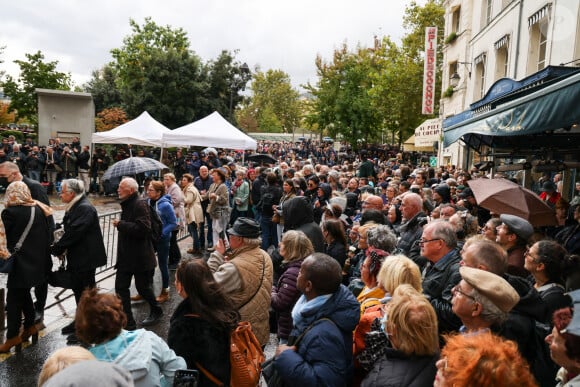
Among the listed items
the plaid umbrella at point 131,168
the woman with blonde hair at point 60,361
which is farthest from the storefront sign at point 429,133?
the woman with blonde hair at point 60,361

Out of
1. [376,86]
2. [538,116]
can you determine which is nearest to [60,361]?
[538,116]

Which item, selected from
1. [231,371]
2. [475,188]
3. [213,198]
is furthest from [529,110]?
[213,198]

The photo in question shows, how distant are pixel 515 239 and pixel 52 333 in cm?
537

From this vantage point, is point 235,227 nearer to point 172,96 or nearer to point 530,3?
→ point 530,3

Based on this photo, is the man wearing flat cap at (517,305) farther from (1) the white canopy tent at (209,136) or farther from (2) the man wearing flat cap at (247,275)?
(1) the white canopy tent at (209,136)

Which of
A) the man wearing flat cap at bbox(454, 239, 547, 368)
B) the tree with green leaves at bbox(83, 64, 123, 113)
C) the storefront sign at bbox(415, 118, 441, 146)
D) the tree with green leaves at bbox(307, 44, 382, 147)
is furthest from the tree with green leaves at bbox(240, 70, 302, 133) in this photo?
the man wearing flat cap at bbox(454, 239, 547, 368)

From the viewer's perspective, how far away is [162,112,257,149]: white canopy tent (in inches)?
504

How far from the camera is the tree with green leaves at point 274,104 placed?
7225 cm

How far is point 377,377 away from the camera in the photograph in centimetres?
227

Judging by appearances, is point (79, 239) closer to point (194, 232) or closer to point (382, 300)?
point (382, 300)

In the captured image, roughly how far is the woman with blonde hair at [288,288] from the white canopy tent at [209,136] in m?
9.31

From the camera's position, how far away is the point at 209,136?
42.8ft

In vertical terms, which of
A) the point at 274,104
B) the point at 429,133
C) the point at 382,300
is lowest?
the point at 382,300

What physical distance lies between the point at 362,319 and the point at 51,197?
52.9 feet
